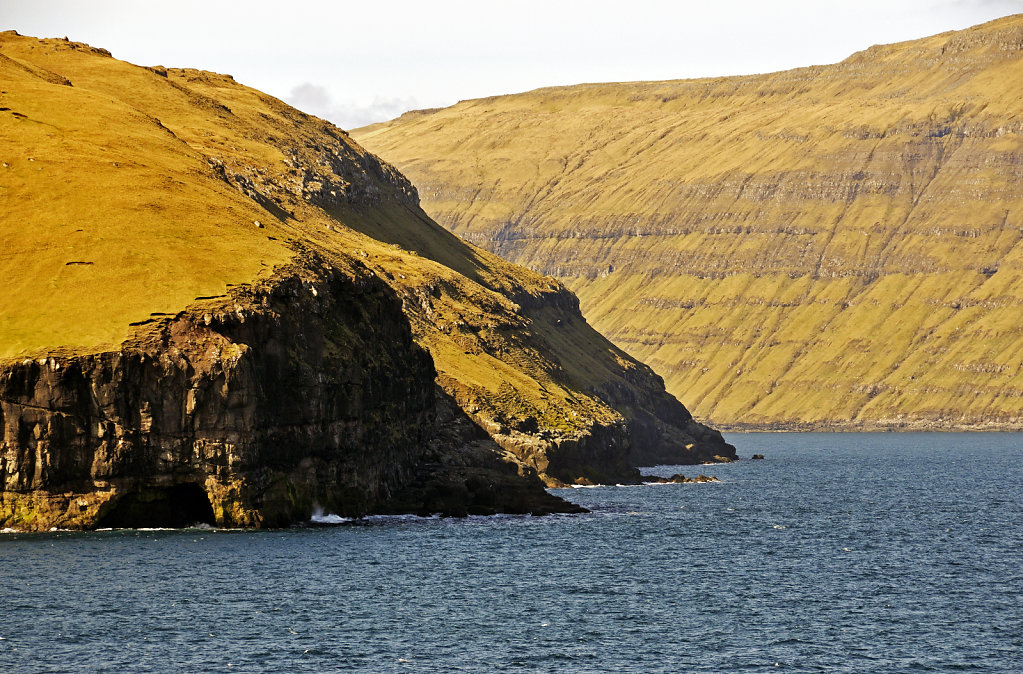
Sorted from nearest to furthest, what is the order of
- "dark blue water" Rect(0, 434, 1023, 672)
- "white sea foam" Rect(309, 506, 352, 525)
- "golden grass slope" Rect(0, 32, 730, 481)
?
"dark blue water" Rect(0, 434, 1023, 672)
"golden grass slope" Rect(0, 32, 730, 481)
"white sea foam" Rect(309, 506, 352, 525)

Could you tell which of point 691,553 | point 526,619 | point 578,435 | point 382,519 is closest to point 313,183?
point 578,435

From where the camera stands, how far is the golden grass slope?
11411cm

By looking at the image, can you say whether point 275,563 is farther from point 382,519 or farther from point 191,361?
point 382,519

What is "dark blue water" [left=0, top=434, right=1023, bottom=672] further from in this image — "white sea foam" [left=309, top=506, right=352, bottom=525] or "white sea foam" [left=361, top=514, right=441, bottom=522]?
"white sea foam" [left=309, top=506, right=352, bottom=525]

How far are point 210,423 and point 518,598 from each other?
34496 millimetres

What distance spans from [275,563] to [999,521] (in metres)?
80.5

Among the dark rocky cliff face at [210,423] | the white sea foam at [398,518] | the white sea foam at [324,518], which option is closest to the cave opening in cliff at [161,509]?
the dark rocky cliff face at [210,423]

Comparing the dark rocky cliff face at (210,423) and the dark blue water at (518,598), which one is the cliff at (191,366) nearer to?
the dark rocky cliff face at (210,423)

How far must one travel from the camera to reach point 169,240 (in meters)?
125

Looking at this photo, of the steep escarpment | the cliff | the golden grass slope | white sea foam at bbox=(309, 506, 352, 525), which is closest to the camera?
the steep escarpment

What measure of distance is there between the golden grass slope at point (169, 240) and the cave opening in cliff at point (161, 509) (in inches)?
506

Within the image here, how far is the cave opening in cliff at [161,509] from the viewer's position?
108 metres

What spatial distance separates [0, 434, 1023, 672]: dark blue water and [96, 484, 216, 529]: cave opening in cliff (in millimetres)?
2410

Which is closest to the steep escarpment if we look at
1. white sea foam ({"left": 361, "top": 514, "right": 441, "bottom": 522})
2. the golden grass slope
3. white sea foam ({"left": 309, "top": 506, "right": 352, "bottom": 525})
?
white sea foam ({"left": 309, "top": 506, "right": 352, "bottom": 525})
